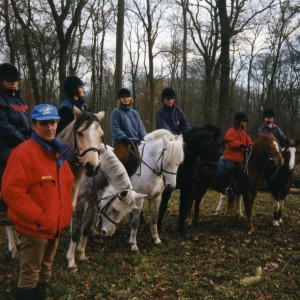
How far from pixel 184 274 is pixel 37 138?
135 inches

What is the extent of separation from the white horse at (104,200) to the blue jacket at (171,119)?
2691 millimetres

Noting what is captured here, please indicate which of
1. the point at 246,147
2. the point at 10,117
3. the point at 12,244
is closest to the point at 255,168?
the point at 246,147

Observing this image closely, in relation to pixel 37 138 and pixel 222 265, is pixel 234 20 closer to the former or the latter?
pixel 222 265

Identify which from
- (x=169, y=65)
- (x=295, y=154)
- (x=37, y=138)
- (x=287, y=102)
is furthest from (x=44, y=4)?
(x=287, y=102)

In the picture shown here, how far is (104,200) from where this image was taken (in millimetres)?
5195

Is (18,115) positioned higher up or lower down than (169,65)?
lower down

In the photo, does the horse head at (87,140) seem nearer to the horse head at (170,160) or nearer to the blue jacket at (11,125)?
the blue jacket at (11,125)

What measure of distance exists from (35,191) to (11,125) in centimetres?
149

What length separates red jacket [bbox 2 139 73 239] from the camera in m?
3.09

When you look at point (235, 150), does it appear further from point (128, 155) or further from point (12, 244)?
point (12, 244)

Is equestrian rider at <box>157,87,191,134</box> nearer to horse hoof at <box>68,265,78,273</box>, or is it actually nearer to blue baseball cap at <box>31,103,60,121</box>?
horse hoof at <box>68,265,78,273</box>

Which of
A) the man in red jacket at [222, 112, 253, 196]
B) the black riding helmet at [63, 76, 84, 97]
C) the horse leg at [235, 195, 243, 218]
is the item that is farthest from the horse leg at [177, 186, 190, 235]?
the black riding helmet at [63, 76, 84, 97]

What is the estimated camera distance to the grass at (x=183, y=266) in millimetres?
4781

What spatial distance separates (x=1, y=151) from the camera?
170 inches
